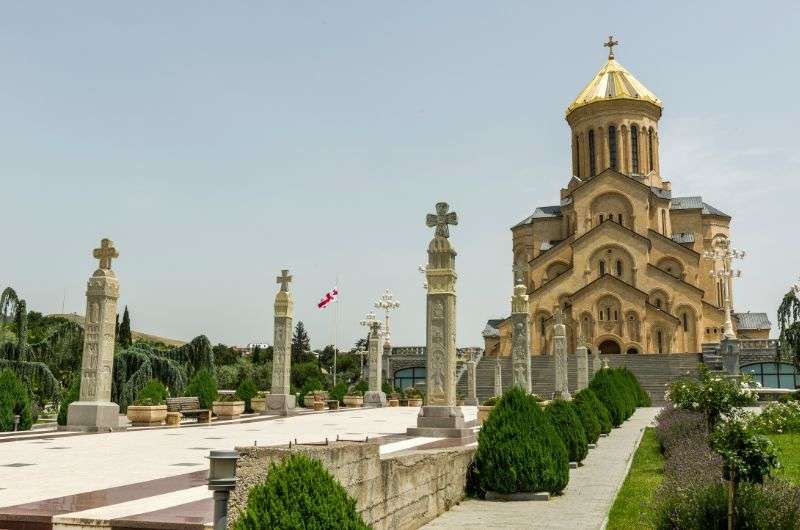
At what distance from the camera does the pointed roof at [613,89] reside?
56719 millimetres

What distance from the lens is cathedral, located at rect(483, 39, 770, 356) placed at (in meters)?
49.4

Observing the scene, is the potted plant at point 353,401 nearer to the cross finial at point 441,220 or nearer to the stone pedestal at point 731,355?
the cross finial at point 441,220

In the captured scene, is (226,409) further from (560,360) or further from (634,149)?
(634,149)

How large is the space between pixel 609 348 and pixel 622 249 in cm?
707

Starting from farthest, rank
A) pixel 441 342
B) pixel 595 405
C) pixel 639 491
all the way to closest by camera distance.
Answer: pixel 595 405 → pixel 441 342 → pixel 639 491

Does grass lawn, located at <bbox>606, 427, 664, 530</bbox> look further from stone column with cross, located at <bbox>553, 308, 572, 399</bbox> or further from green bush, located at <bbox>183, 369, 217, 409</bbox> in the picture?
green bush, located at <bbox>183, 369, 217, 409</bbox>

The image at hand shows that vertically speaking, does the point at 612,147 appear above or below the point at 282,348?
above

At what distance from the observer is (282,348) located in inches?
869

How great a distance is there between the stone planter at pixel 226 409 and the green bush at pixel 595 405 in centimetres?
1003

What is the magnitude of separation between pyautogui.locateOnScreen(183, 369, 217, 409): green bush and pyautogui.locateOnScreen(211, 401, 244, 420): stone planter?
421 mm

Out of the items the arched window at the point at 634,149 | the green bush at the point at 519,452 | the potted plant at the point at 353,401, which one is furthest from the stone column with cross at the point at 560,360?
the arched window at the point at 634,149

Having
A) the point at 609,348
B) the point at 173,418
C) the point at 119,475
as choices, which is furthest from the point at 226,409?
the point at 609,348

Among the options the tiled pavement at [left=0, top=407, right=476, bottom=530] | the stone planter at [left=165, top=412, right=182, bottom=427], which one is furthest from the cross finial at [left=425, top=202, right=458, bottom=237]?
the stone planter at [left=165, top=412, right=182, bottom=427]

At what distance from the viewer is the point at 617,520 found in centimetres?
780
